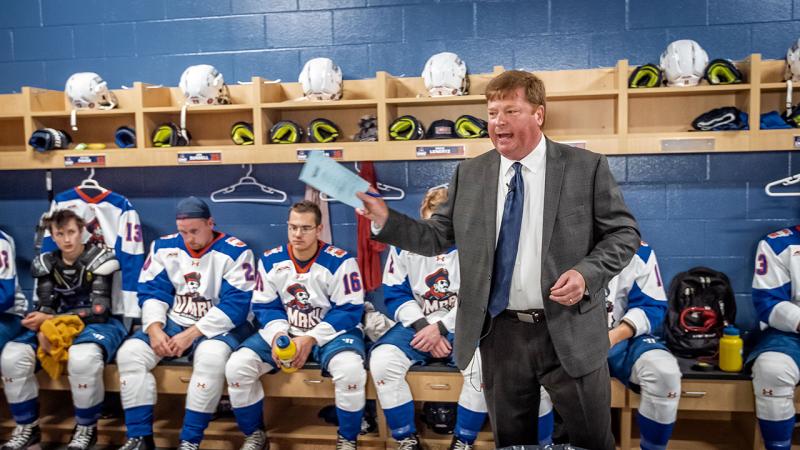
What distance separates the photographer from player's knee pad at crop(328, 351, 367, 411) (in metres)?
2.81

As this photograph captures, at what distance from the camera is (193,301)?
3.23m

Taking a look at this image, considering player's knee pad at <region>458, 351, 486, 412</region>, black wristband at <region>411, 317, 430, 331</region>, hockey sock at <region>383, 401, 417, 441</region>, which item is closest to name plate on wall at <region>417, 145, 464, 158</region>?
black wristband at <region>411, 317, 430, 331</region>

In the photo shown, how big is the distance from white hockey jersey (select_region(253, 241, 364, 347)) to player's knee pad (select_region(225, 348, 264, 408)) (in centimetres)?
16

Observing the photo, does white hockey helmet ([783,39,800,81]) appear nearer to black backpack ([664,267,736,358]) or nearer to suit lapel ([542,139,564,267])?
black backpack ([664,267,736,358])

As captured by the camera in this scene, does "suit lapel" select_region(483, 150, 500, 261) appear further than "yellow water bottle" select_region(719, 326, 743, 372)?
No

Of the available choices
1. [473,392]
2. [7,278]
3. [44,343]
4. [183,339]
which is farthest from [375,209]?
[7,278]

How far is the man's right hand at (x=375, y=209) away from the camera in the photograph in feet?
5.21

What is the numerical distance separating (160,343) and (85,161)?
3.54 ft

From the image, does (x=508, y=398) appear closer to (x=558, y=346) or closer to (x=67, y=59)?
(x=558, y=346)

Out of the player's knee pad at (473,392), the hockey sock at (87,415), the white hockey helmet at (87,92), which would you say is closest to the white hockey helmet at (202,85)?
the white hockey helmet at (87,92)

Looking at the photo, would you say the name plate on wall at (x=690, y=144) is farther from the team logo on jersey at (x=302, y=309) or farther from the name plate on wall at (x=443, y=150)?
the team logo on jersey at (x=302, y=309)

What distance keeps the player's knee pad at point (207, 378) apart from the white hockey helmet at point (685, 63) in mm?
2336

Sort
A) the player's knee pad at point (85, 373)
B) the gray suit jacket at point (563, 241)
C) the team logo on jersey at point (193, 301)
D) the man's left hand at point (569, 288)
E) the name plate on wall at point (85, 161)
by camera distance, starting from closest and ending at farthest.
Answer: the man's left hand at point (569, 288) → the gray suit jacket at point (563, 241) → the player's knee pad at point (85, 373) → the team logo on jersey at point (193, 301) → the name plate on wall at point (85, 161)

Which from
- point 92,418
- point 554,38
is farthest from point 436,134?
point 92,418
